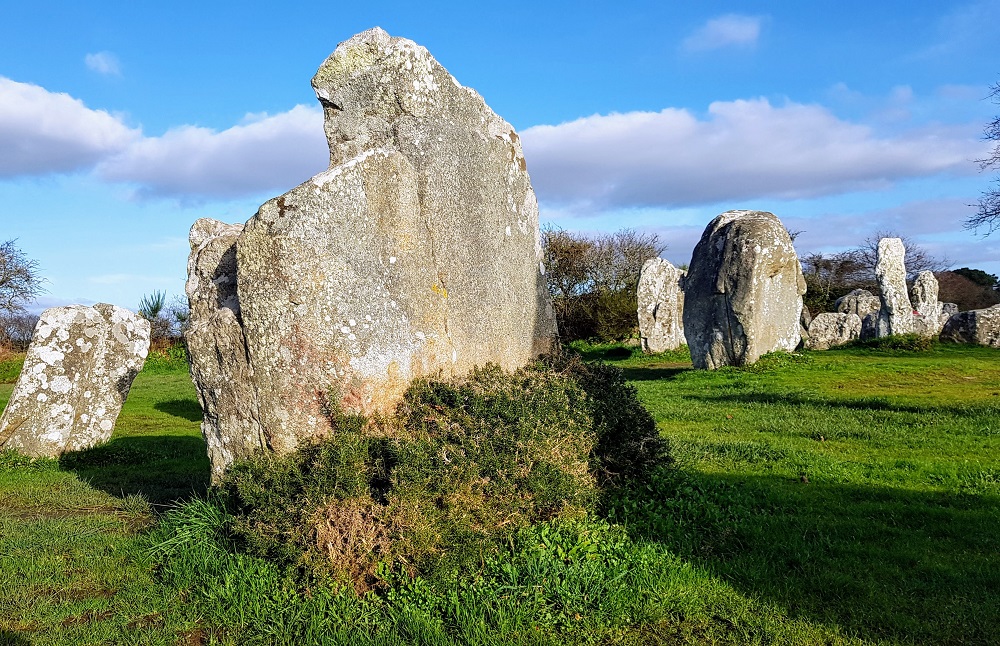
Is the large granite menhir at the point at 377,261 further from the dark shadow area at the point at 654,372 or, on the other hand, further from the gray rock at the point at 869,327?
the gray rock at the point at 869,327

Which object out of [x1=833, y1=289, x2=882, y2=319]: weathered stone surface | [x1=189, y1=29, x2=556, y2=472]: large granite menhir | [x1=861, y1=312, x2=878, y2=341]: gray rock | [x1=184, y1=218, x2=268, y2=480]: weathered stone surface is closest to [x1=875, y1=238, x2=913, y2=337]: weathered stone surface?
[x1=861, y1=312, x2=878, y2=341]: gray rock

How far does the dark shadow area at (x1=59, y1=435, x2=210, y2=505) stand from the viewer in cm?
838

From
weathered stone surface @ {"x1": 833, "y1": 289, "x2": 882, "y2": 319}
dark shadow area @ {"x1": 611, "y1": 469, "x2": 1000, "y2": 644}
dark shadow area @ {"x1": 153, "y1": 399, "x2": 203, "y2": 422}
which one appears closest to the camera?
dark shadow area @ {"x1": 611, "y1": 469, "x2": 1000, "y2": 644}

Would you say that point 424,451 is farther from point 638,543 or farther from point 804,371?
point 804,371

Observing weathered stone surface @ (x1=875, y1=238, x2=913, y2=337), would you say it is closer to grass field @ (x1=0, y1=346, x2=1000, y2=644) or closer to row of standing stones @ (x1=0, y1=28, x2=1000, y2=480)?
grass field @ (x1=0, y1=346, x2=1000, y2=644)

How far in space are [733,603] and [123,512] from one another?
592 cm

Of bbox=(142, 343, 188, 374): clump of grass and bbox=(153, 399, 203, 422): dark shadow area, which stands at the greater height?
bbox=(142, 343, 188, 374): clump of grass

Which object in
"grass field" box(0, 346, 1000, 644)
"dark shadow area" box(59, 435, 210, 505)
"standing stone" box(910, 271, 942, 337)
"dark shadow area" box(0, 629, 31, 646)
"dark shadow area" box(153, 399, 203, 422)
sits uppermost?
"standing stone" box(910, 271, 942, 337)

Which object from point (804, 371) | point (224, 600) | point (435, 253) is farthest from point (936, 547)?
point (804, 371)

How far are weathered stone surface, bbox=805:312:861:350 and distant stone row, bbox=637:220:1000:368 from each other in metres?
0.03

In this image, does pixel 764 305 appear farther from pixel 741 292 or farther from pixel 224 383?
pixel 224 383

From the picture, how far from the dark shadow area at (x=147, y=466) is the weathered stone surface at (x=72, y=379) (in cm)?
40

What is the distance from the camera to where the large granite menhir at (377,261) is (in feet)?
17.6

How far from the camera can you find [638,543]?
17.8 feet
